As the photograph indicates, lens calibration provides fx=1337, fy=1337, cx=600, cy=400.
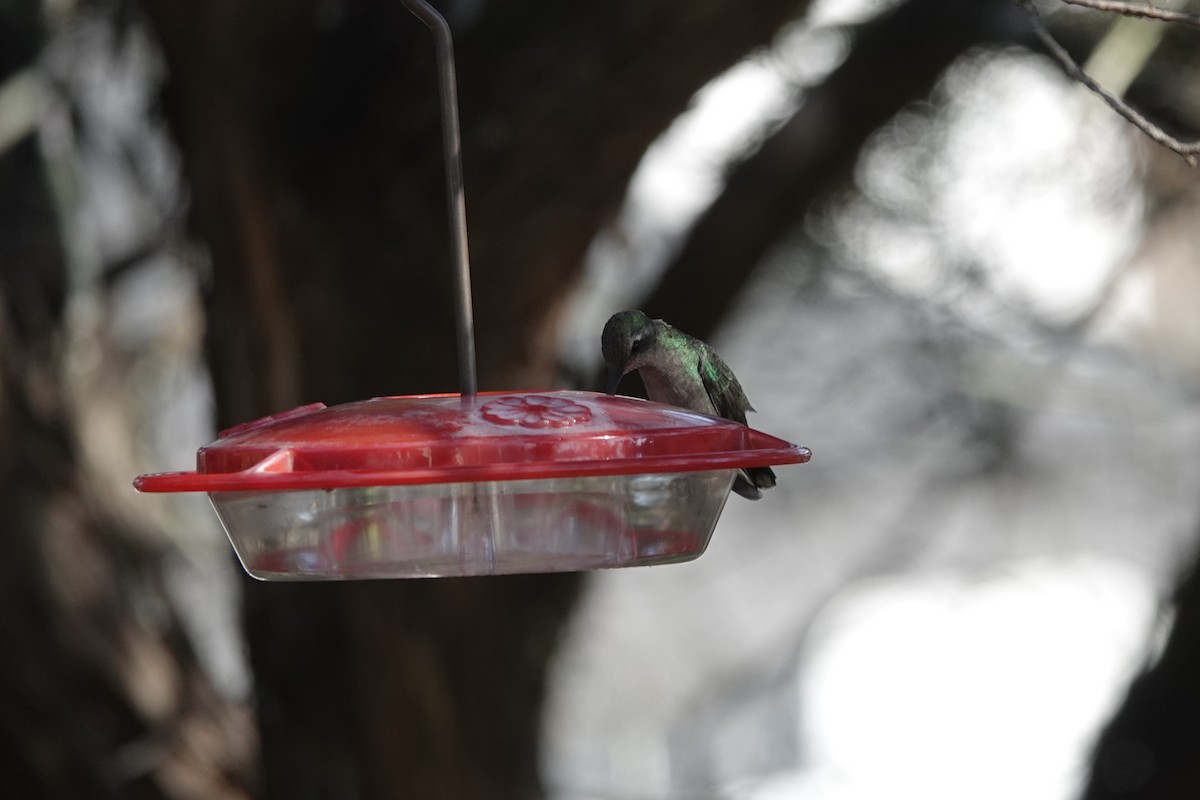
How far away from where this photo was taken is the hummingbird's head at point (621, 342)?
2.16m

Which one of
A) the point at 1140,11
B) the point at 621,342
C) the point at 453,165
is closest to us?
the point at 1140,11

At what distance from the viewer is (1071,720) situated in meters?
7.01

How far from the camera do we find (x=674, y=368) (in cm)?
237

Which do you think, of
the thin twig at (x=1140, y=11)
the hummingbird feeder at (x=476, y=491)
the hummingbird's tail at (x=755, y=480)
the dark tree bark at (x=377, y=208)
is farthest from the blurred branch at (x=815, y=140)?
the thin twig at (x=1140, y=11)

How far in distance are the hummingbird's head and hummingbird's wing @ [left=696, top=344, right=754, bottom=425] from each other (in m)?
0.21

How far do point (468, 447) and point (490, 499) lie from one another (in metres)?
0.17

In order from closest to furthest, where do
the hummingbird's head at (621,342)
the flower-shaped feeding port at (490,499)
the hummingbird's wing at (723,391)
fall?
the flower-shaped feeding port at (490,499)
the hummingbird's head at (621,342)
the hummingbird's wing at (723,391)

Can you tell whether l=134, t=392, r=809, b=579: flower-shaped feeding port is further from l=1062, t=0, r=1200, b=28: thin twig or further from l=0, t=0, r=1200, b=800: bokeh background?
l=0, t=0, r=1200, b=800: bokeh background

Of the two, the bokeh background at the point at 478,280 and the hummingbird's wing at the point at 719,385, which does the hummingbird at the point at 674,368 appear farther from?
the bokeh background at the point at 478,280

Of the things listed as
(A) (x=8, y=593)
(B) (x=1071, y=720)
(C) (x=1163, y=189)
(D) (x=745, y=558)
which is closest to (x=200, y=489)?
(A) (x=8, y=593)

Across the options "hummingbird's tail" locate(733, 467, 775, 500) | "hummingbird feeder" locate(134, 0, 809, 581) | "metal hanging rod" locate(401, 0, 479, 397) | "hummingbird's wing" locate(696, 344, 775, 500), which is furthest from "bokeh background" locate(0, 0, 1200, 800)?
"hummingbird feeder" locate(134, 0, 809, 581)

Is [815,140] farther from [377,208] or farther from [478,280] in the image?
[377,208]

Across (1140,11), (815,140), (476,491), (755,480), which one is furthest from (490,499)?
(815,140)

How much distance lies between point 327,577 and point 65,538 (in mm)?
2218
